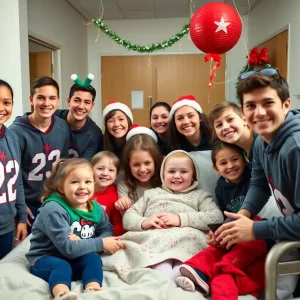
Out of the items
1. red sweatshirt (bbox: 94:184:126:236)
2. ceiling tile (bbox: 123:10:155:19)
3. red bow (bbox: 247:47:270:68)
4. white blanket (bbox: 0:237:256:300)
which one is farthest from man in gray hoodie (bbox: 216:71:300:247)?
ceiling tile (bbox: 123:10:155:19)

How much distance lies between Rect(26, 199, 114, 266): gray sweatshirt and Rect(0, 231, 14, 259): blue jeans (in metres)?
0.48

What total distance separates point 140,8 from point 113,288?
524 centimetres

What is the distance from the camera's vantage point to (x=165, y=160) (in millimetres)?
2160

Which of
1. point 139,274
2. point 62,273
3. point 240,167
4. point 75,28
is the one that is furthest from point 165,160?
point 75,28

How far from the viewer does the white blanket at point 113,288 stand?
4.49 ft

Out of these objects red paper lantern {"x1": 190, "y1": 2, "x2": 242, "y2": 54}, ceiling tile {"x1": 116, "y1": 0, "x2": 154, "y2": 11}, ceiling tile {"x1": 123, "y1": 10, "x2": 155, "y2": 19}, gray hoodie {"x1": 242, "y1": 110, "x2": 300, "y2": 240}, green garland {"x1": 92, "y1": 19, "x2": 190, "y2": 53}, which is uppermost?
ceiling tile {"x1": 123, "y1": 10, "x2": 155, "y2": 19}

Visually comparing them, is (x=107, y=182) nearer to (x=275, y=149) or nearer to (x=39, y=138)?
(x=39, y=138)

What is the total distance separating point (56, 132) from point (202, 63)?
4.53 m

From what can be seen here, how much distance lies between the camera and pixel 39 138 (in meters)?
2.43

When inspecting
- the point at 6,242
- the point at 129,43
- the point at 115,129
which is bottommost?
the point at 6,242

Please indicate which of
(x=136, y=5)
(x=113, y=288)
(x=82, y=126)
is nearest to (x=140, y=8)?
(x=136, y=5)

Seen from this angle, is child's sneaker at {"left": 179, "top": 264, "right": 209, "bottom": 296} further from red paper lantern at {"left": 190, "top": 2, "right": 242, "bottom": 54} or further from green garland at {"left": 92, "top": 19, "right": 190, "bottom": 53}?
green garland at {"left": 92, "top": 19, "right": 190, "bottom": 53}

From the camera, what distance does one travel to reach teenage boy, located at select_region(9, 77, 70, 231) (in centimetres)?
239

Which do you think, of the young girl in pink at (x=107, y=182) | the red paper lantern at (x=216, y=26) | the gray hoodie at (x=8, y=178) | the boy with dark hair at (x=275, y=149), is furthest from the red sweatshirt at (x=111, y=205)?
the red paper lantern at (x=216, y=26)
